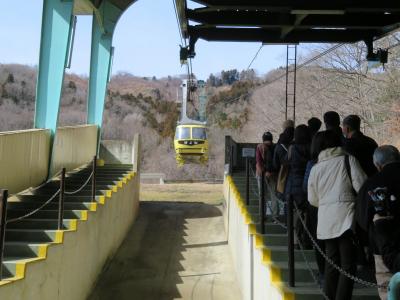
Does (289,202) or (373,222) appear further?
(289,202)

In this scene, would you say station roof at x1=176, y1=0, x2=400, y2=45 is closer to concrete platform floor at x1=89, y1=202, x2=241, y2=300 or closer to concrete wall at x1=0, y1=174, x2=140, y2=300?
concrete wall at x1=0, y1=174, x2=140, y2=300

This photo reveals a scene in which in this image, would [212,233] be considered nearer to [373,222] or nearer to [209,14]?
[209,14]

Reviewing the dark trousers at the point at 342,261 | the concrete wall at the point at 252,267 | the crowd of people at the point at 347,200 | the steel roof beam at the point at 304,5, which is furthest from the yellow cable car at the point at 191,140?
the dark trousers at the point at 342,261

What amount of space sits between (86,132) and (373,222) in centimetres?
1312

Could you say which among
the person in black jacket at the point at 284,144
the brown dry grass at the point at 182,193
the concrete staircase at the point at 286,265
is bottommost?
the concrete staircase at the point at 286,265

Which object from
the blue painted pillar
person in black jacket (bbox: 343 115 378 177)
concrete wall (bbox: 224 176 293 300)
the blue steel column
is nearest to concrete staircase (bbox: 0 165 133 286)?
the blue painted pillar

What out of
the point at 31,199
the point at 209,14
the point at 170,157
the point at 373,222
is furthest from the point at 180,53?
the point at 170,157

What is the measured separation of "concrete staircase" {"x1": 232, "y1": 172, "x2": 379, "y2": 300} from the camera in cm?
525

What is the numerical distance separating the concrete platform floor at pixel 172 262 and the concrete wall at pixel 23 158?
2.70 meters

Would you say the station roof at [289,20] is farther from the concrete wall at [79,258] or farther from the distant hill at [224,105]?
the distant hill at [224,105]

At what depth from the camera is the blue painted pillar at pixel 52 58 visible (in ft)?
38.3

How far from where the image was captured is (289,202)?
5250 millimetres

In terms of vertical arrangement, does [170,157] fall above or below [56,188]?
above

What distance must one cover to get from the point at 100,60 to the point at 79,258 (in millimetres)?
9352
